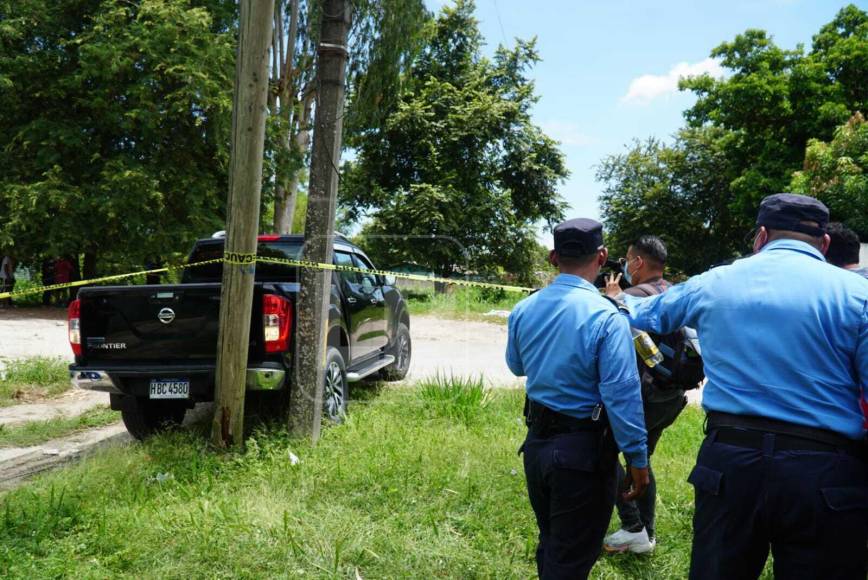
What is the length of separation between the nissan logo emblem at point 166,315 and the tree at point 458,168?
20.1m

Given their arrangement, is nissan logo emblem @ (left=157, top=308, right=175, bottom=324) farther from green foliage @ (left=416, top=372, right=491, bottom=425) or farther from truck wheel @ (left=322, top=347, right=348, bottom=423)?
green foliage @ (left=416, top=372, right=491, bottom=425)

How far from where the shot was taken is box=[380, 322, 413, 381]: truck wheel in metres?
8.26

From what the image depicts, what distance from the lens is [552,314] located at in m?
2.76

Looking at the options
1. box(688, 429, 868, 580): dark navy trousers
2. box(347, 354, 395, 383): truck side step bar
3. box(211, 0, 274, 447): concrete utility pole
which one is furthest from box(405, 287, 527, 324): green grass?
box(688, 429, 868, 580): dark navy trousers

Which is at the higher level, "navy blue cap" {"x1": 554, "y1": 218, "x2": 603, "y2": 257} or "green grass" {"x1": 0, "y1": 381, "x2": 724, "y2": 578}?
"navy blue cap" {"x1": 554, "y1": 218, "x2": 603, "y2": 257}

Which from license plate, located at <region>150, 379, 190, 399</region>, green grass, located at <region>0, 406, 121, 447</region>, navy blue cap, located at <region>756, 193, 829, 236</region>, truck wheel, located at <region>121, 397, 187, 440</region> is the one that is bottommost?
green grass, located at <region>0, 406, 121, 447</region>

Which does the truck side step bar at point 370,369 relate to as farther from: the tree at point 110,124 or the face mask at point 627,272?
the tree at point 110,124

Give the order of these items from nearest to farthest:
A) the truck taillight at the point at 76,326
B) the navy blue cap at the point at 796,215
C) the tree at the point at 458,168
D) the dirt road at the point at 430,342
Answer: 1. the navy blue cap at the point at 796,215
2. the truck taillight at the point at 76,326
3. the dirt road at the point at 430,342
4. the tree at the point at 458,168

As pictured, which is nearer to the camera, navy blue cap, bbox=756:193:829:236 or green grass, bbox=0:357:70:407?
navy blue cap, bbox=756:193:829:236

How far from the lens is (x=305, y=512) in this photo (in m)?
3.95

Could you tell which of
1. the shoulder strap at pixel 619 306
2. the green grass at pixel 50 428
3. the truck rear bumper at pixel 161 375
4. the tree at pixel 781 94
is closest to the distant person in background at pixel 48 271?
the green grass at pixel 50 428

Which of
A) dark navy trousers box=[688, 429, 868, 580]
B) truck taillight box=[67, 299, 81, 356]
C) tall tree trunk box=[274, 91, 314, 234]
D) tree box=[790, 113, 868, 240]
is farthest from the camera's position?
tall tree trunk box=[274, 91, 314, 234]

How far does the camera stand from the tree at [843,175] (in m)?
19.0

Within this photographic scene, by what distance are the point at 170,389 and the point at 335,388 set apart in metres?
1.38
